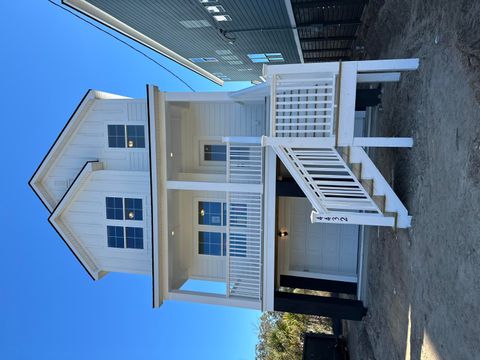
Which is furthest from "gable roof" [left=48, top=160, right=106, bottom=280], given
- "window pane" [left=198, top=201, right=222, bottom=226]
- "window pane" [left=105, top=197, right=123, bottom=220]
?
"window pane" [left=198, top=201, right=222, bottom=226]

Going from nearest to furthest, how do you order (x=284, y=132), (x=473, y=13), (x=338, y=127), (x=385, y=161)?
(x=473, y=13), (x=338, y=127), (x=284, y=132), (x=385, y=161)

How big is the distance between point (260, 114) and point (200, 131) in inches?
81.0

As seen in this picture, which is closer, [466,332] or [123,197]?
[466,332]

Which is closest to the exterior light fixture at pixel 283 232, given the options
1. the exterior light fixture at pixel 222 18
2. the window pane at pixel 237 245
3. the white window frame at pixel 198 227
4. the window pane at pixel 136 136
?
the white window frame at pixel 198 227

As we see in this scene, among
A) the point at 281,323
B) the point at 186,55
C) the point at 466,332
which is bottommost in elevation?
the point at 281,323

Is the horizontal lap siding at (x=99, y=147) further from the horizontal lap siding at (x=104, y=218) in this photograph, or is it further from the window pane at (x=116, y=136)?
the horizontal lap siding at (x=104, y=218)

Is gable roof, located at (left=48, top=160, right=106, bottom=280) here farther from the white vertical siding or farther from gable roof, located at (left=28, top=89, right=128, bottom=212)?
the white vertical siding

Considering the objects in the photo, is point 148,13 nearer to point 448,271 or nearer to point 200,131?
point 200,131

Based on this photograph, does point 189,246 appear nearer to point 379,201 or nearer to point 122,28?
point 379,201

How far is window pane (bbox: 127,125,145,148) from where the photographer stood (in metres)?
10.7

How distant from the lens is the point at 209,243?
38.3 ft

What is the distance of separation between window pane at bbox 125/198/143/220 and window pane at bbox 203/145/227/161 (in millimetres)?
2571

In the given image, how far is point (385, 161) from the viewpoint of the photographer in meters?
8.74

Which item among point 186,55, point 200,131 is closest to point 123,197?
point 200,131
